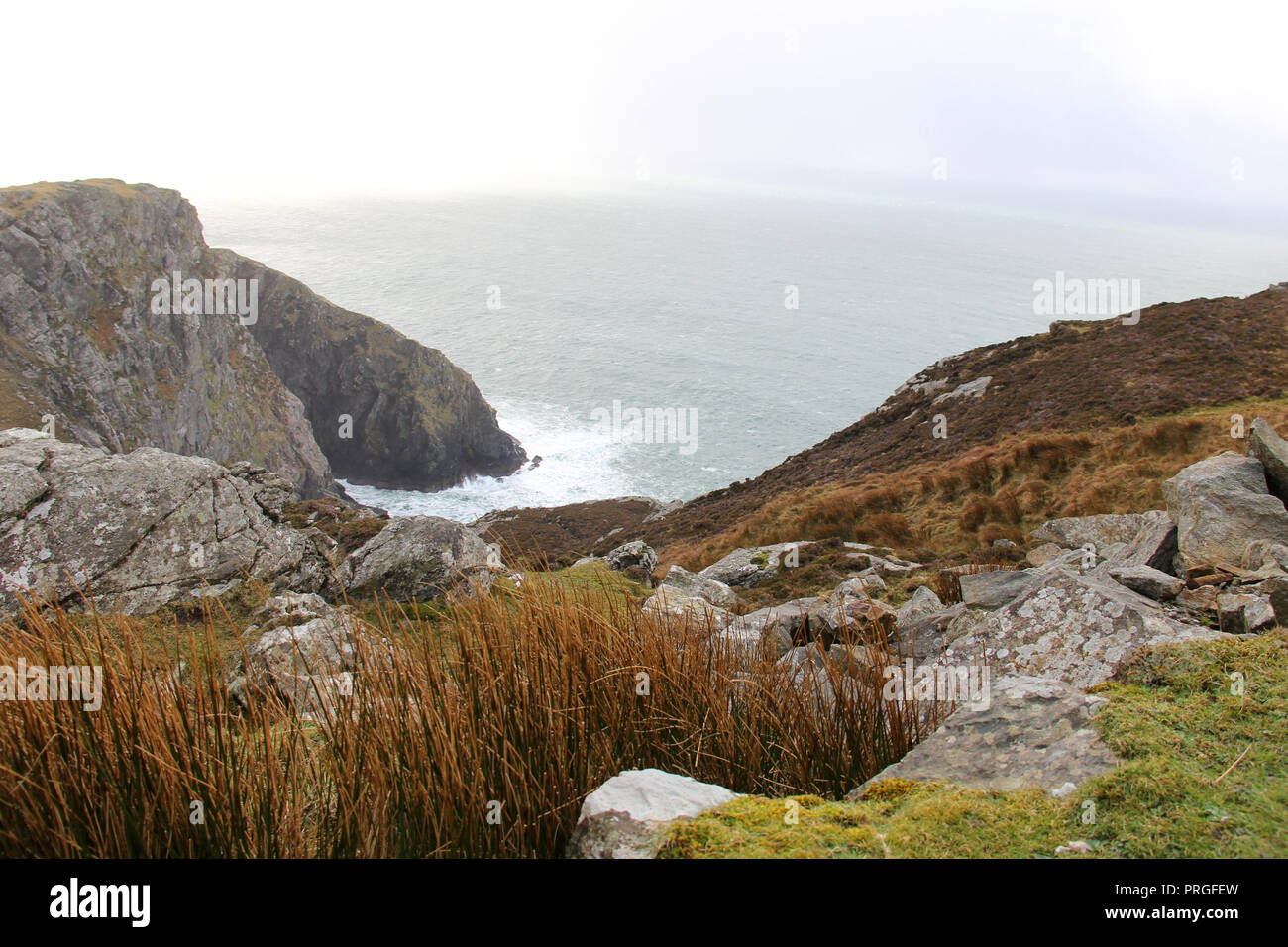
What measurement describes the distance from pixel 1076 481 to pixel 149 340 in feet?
196

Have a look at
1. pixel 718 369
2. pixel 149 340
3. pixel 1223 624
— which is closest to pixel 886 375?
pixel 718 369

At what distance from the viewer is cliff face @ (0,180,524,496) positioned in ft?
145

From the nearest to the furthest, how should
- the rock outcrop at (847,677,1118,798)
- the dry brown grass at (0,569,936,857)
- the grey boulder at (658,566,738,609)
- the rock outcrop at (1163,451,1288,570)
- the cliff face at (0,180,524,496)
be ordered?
the dry brown grass at (0,569,936,857)
the rock outcrop at (847,677,1118,798)
the rock outcrop at (1163,451,1288,570)
the grey boulder at (658,566,738,609)
the cliff face at (0,180,524,496)

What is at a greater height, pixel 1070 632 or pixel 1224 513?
pixel 1224 513

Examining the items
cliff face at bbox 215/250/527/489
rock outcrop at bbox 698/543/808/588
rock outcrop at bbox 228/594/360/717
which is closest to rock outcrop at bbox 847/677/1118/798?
rock outcrop at bbox 228/594/360/717

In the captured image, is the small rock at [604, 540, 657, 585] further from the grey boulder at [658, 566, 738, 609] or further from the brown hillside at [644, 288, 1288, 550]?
the brown hillside at [644, 288, 1288, 550]

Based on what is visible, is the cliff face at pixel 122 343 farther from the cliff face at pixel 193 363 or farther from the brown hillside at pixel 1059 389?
the brown hillside at pixel 1059 389

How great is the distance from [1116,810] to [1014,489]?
56.2 ft

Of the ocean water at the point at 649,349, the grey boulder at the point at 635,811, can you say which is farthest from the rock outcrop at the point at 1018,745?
the ocean water at the point at 649,349

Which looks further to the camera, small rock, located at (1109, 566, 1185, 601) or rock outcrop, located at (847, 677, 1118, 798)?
small rock, located at (1109, 566, 1185, 601)

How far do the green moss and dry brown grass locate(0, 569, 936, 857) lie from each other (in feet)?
2.73

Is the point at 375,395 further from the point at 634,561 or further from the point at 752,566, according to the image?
the point at 752,566

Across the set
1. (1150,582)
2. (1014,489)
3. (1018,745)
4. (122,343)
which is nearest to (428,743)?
(1018,745)

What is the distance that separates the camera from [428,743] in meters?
3.30
